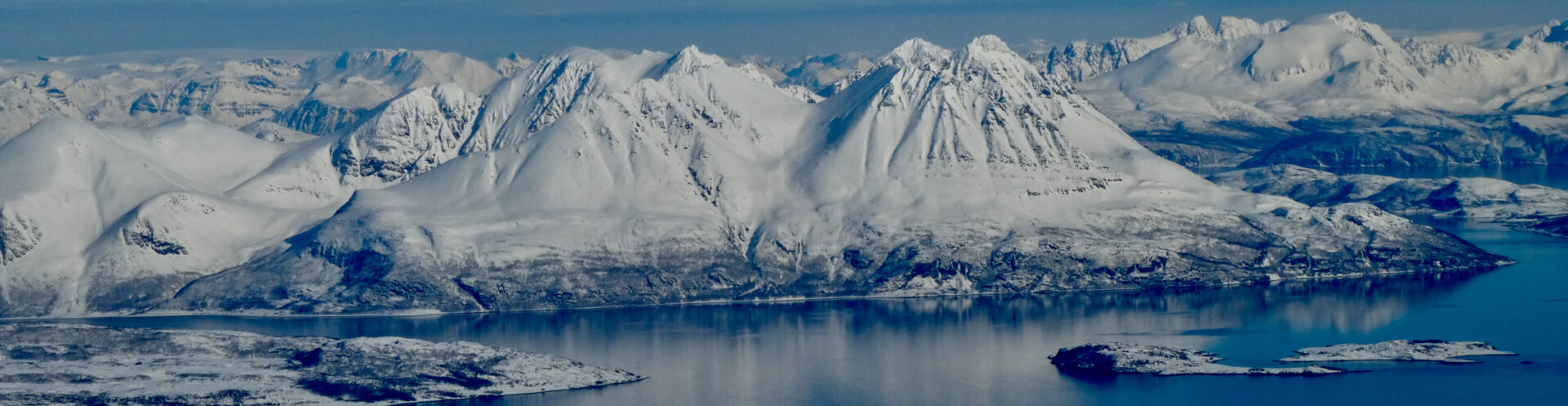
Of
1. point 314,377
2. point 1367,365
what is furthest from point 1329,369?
point 314,377

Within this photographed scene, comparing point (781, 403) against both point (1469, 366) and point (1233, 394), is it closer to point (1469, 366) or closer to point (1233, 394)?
point (1233, 394)

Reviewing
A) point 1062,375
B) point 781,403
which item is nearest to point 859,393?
point 781,403

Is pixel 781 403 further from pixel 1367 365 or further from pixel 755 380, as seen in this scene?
pixel 1367 365

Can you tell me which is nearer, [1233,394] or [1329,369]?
[1233,394]

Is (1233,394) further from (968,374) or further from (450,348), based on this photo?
(450,348)

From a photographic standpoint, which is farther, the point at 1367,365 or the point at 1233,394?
the point at 1367,365
